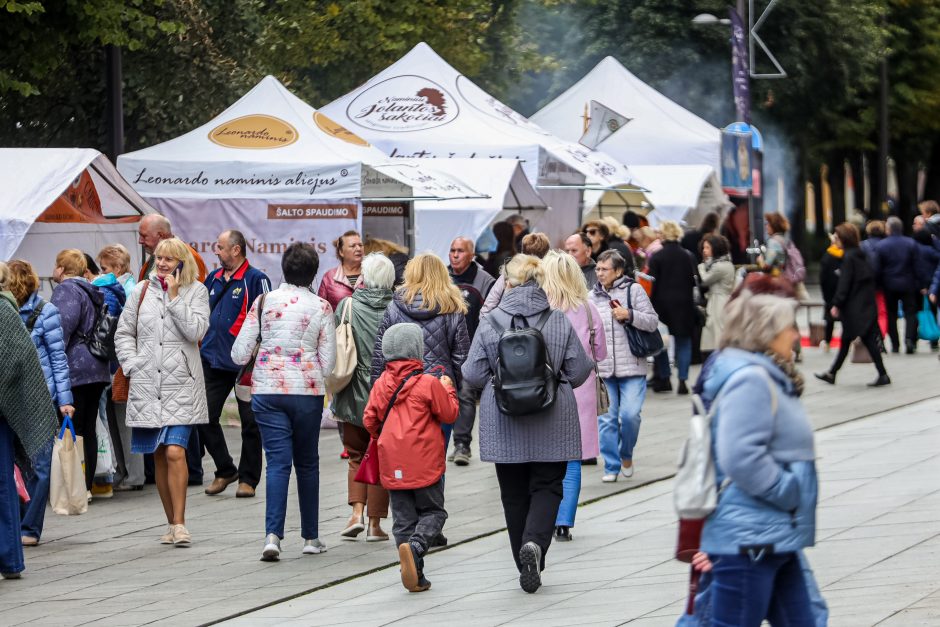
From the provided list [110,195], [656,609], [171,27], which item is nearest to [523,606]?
[656,609]

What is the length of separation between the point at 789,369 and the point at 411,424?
3.26 metres

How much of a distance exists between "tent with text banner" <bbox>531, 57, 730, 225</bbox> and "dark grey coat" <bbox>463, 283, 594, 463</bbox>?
1717 centimetres

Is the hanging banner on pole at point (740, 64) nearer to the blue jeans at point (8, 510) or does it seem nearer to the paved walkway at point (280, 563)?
the paved walkway at point (280, 563)

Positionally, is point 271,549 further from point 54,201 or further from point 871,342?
point 871,342

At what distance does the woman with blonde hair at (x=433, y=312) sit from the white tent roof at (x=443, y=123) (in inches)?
368

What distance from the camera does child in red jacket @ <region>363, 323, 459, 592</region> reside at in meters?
7.99

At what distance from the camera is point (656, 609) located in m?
7.29

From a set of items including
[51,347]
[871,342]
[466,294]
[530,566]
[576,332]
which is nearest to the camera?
[530,566]

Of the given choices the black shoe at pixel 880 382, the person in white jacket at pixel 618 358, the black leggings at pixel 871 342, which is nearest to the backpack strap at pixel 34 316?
the person in white jacket at pixel 618 358

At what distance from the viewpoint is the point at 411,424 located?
26.3 ft

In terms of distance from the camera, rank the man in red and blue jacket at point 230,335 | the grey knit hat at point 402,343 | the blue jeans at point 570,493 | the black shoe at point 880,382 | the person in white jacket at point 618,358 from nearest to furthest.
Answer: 1. the grey knit hat at point 402,343
2. the blue jeans at point 570,493
3. the man in red and blue jacket at point 230,335
4. the person in white jacket at point 618,358
5. the black shoe at point 880,382

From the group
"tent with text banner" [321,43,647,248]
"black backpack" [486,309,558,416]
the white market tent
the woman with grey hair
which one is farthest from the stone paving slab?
"tent with text banner" [321,43,647,248]

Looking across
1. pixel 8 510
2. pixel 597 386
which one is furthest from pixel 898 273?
pixel 8 510

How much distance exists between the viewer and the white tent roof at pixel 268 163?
48.3ft
